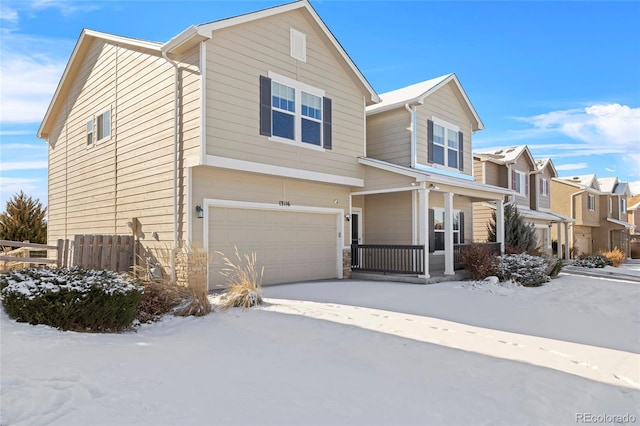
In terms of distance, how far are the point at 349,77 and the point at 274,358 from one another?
10936 millimetres

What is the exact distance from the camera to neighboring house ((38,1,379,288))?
10.5m

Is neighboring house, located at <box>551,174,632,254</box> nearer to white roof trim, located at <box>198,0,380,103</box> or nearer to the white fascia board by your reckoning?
white roof trim, located at <box>198,0,380,103</box>

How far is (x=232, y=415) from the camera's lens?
11.8ft

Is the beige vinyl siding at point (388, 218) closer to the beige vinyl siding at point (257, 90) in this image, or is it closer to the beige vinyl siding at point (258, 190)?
the beige vinyl siding at point (258, 190)

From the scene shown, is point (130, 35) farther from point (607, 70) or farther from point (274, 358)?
point (607, 70)

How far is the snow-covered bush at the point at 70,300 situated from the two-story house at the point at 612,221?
37.5m

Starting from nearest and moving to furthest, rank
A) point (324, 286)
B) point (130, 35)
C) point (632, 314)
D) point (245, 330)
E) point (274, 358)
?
point (274, 358), point (245, 330), point (632, 314), point (324, 286), point (130, 35)

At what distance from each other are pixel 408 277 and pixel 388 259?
110 cm

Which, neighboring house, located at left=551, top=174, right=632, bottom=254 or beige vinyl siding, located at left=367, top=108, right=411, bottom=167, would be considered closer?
beige vinyl siding, located at left=367, top=108, right=411, bottom=167

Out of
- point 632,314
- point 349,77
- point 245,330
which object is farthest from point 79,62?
point 632,314

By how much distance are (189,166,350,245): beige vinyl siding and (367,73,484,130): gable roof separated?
12.5ft

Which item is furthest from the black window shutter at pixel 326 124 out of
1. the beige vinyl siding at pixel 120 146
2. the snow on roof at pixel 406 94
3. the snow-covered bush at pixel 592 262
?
the snow-covered bush at pixel 592 262

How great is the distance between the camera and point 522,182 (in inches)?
981

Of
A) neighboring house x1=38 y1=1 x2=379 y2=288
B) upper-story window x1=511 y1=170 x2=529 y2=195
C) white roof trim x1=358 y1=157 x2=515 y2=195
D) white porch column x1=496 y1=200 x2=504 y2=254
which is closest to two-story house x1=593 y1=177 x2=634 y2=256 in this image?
upper-story window x1=511 y1=170 x2=529 y2=195
